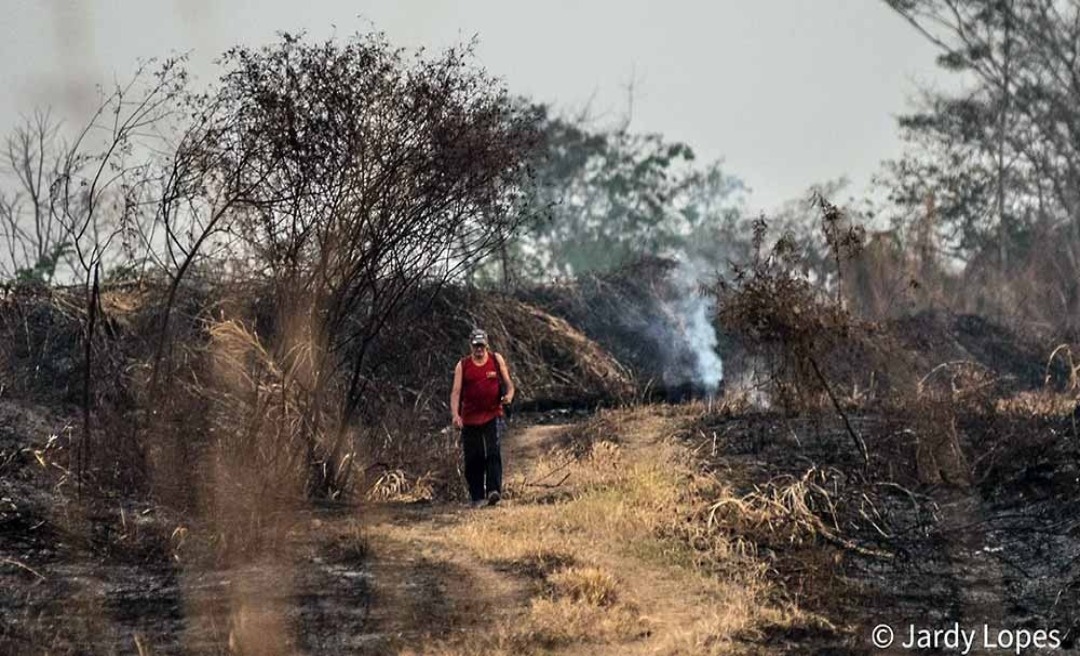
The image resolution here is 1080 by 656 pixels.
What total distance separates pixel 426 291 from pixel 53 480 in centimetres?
502

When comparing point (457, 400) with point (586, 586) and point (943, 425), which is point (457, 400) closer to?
point (586, 586)

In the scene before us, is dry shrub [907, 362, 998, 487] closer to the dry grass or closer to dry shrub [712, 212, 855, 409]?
dry shrub [712, 212, 855, 409]

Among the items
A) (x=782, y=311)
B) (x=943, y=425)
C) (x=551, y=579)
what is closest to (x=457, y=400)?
(x=551, y=579)

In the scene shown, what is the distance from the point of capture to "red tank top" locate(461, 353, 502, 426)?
10750mm

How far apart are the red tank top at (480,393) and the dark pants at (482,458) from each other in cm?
7

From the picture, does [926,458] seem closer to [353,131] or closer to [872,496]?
Result: [872,496]

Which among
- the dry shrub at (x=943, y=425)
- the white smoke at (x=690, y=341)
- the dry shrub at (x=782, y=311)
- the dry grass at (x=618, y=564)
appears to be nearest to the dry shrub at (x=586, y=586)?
the dry grass at (x=618, y=564)

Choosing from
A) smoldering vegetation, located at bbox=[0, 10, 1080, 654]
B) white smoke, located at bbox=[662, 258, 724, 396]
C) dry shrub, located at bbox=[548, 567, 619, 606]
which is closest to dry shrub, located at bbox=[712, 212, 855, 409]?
smoldering vegetation, located at bbox=[0, 10, 1080, 654]

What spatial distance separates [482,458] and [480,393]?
671mm

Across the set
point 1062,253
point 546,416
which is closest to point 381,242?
point 546,416

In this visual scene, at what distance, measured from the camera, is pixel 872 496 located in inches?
440

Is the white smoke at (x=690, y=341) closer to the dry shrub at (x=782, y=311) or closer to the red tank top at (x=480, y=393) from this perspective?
the dry shrub at (x=782, y=311)

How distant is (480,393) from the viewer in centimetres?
1077

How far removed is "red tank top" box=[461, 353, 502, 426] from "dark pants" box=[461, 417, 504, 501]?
7cm
